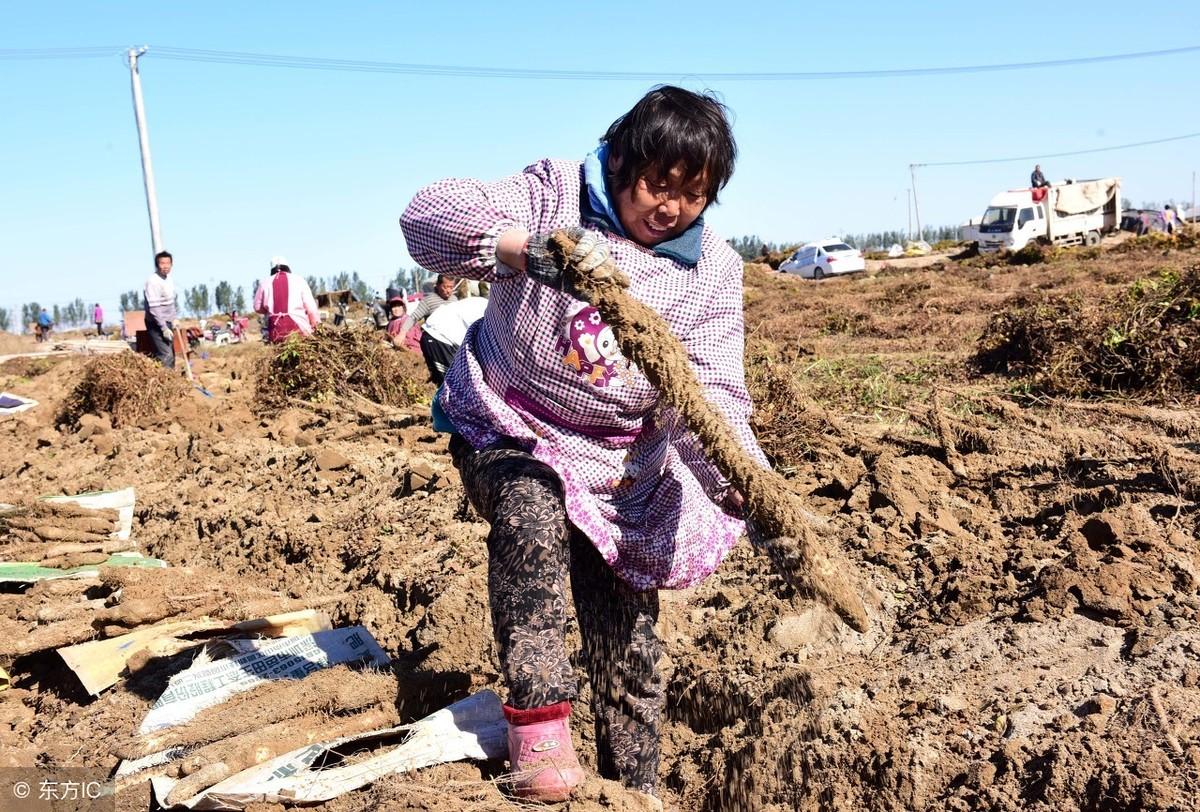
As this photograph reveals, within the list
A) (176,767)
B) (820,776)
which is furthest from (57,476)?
(820,776)

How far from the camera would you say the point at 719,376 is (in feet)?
8.76

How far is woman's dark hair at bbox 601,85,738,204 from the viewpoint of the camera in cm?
235

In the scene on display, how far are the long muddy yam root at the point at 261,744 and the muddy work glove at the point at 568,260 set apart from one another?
4.46 feet

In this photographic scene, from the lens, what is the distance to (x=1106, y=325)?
7.13m

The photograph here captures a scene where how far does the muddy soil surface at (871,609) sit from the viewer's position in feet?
9.18

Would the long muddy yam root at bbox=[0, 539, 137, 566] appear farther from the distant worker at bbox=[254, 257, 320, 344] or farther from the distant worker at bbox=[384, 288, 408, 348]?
the distant worker at bbox=[384, 288, 408, 348]

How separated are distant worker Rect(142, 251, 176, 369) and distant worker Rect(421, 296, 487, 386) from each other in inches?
228

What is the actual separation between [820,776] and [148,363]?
26.3ft

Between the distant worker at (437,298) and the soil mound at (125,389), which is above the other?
the distant worker at (437,298)

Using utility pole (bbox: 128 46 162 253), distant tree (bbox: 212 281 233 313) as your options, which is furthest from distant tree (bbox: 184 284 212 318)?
utility pole (bbox: 128 46 162 253)

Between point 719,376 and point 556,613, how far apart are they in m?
0.72

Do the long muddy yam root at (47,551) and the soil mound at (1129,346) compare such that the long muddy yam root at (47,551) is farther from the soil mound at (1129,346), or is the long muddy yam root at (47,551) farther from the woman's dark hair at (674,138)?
the soil mound at (1129,346)

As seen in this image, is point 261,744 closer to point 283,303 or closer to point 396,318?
point 283,303

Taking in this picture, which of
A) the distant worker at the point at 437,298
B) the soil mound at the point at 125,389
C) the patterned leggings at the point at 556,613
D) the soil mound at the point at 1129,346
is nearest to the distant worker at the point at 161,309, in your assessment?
the soil mound at the point at 125,389
